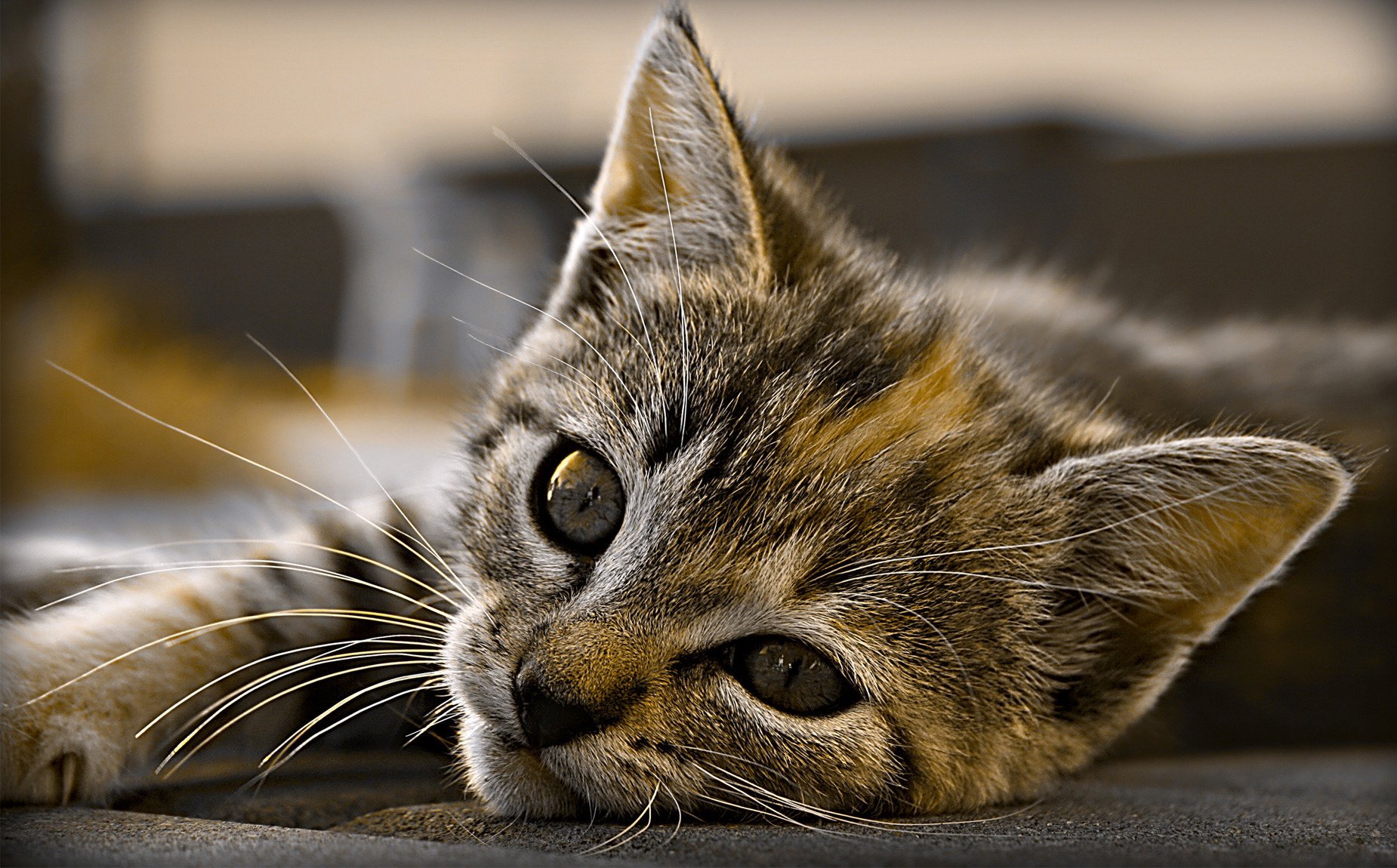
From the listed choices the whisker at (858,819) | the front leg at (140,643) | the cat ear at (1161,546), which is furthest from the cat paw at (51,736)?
the cat ear at (1161,546)

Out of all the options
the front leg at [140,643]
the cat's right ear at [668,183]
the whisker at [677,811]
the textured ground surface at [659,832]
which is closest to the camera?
the textured ground surface at [659,832]

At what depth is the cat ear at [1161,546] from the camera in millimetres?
907

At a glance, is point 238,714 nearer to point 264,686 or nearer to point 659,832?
point 264,686

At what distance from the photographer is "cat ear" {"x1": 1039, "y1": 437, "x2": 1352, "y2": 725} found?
2.97ft

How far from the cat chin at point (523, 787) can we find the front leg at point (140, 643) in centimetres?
17

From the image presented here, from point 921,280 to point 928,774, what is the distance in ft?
2.11

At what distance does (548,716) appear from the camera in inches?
33.8

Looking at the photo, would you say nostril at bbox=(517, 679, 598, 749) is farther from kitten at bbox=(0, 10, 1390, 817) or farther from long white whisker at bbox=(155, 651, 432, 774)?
long white whisker at bbox=(155, 651, 432, 774)

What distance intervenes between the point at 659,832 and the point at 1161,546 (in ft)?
1.78

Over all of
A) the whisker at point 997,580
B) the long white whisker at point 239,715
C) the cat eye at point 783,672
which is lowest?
the long white whisker at point 239,715

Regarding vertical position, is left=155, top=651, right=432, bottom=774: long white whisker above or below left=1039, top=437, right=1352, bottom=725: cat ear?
below

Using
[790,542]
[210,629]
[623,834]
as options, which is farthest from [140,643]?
[790,542]

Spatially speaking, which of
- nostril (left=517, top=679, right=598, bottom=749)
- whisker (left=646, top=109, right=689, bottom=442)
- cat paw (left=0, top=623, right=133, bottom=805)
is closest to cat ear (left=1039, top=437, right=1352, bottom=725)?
whisker (left=646, top=109, right=689, bottom=442)

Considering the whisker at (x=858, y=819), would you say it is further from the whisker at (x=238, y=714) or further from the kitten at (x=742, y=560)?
the whisker at (x=238, y=714)
